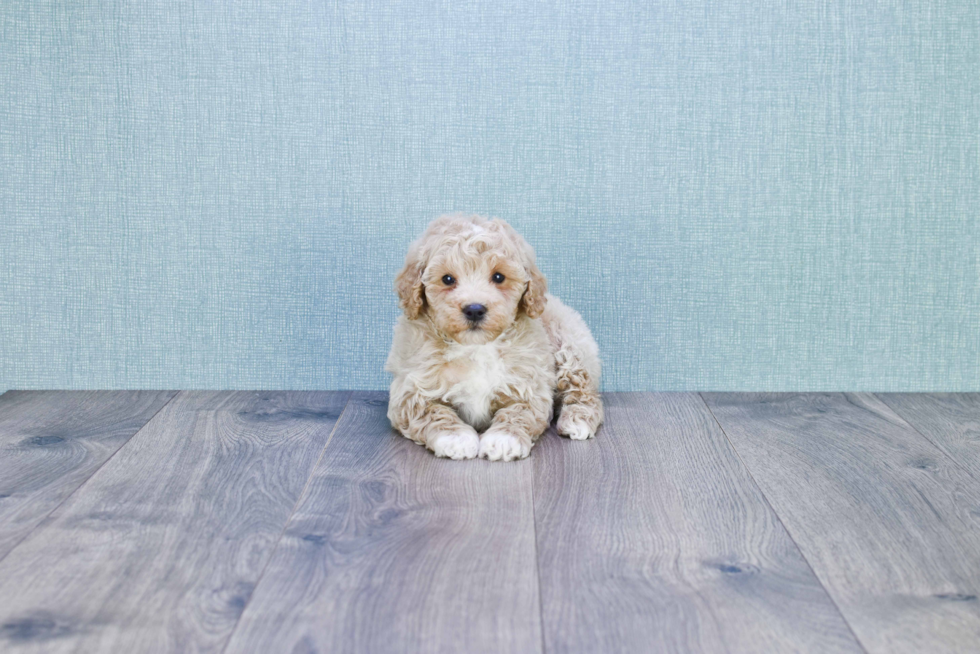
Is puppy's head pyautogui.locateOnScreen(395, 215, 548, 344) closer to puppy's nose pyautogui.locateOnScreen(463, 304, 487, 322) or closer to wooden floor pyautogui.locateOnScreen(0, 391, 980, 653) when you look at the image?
puppy's nose pyautogui.locateOnScreen(463, 304, 487, 322)

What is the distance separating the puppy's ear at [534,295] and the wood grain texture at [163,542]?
57 cm

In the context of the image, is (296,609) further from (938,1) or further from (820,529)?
(938,1)

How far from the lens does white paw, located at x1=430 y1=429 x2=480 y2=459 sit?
1.89 m

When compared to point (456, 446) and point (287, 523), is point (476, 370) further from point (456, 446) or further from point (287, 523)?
point (287, 523)

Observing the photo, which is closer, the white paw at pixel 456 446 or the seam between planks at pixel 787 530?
the seam between planks at pixel 787 530

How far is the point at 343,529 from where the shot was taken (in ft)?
5.03

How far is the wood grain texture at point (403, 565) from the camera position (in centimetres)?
119

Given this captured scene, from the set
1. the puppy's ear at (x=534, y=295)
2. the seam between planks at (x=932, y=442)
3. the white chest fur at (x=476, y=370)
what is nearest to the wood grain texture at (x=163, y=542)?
the white chest fur at (x=476, y=370)

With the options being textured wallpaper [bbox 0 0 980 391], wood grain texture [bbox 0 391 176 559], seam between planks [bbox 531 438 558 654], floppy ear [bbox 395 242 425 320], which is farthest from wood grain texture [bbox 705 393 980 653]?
wood grain texture [bbox 0 391 176 559]

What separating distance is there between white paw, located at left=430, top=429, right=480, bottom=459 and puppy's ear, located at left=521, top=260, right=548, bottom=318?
12.5 inches

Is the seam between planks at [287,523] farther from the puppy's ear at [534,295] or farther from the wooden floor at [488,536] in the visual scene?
the puppy's ear at [534,295]

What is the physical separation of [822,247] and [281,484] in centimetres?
162

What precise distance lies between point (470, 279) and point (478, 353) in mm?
195

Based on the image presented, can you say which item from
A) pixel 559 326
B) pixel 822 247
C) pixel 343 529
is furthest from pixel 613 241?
pixel 343 529
